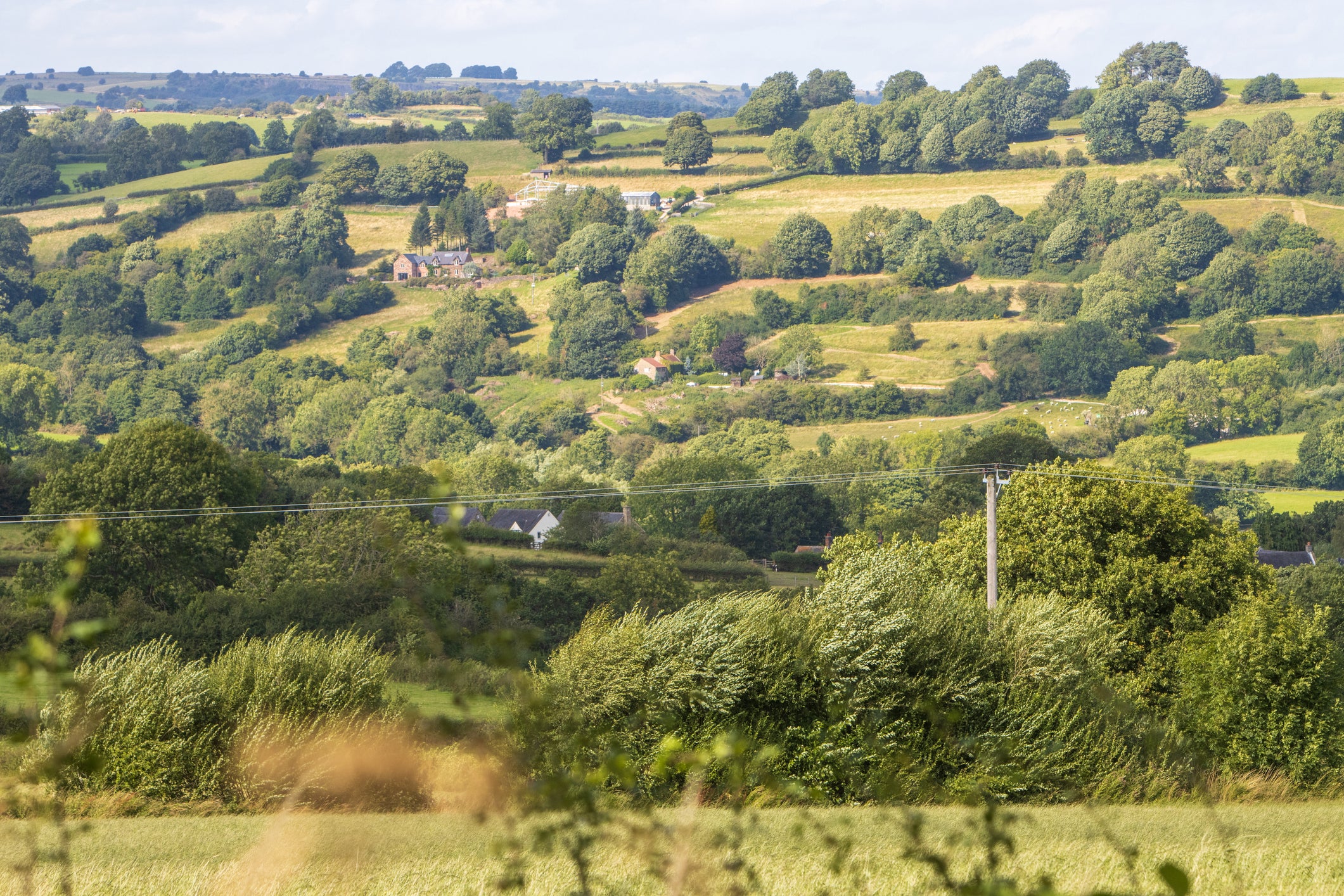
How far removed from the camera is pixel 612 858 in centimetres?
833

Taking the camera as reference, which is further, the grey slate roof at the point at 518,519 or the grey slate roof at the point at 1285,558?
the grey slate roof at the point at 518,519

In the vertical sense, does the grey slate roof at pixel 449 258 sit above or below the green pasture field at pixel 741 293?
above

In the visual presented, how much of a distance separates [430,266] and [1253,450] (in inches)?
A: 3063

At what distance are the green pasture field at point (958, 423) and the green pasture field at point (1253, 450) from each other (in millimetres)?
8039

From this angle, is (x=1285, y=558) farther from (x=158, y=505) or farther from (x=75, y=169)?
(x=75, y=169)

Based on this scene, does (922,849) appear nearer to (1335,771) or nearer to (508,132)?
(1335,771)

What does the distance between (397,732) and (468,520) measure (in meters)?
47.1

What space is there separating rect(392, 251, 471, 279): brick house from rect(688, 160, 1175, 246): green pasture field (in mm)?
23350

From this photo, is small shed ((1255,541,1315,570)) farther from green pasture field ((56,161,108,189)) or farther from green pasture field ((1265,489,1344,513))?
green pasture field ((56,161,108,189))

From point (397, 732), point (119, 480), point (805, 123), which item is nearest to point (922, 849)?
point (397, 732)

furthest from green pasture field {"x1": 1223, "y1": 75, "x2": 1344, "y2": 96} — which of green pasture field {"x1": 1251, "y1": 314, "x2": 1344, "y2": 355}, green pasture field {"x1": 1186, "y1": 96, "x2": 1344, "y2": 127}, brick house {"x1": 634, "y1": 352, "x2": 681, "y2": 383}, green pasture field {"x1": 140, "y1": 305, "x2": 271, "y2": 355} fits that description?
green pasture field {"x1": 140, "y1": 305, "x2": 271, "y2": 355}

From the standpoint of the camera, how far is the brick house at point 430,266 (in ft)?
406

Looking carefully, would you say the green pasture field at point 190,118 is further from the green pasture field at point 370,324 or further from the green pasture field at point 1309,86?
the green pasture field at point 1309,86

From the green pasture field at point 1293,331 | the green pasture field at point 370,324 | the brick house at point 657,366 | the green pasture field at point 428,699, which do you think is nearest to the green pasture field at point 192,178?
the green pasture field at point 370,324
